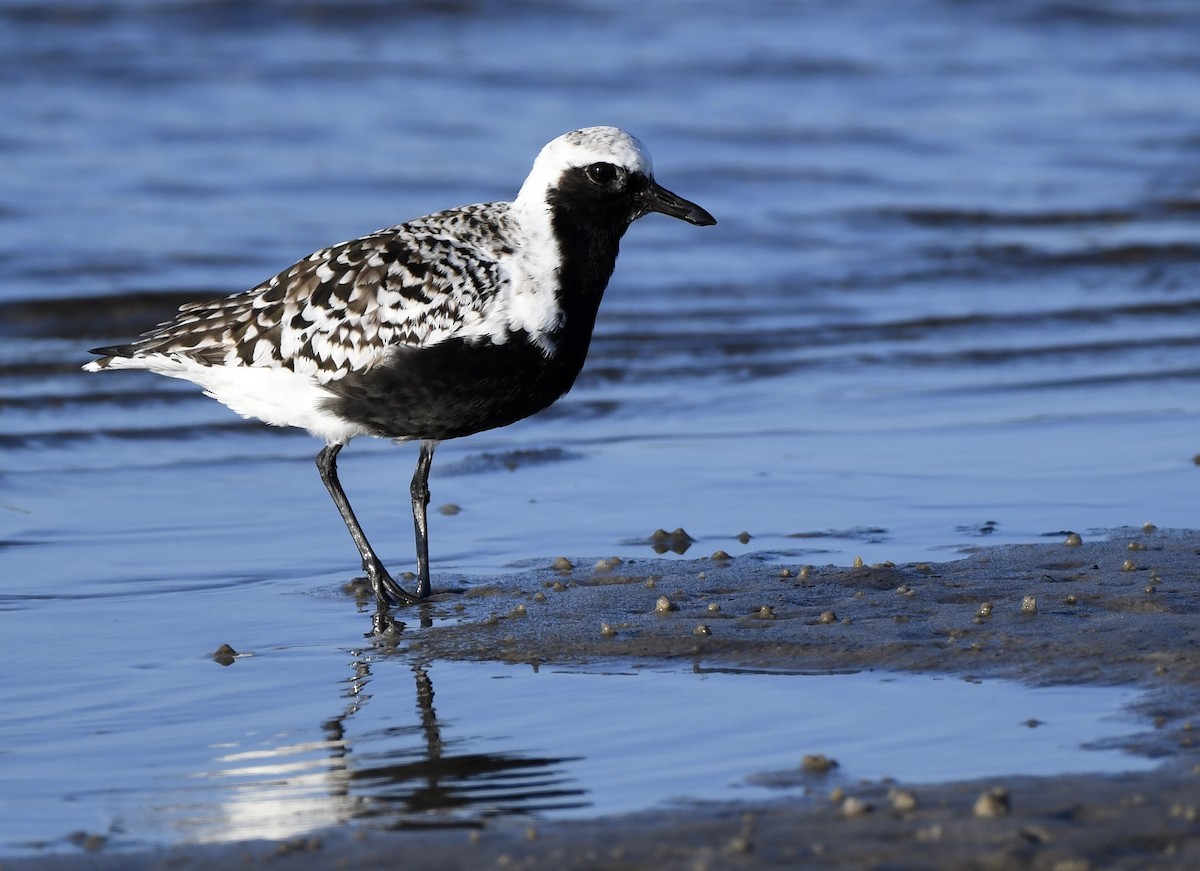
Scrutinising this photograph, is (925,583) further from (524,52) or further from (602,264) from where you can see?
(524,52)

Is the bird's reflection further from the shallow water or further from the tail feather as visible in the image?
A: the tail feather

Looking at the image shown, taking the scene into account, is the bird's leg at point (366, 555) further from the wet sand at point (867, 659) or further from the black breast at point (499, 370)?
the black breast at point (499, 370)

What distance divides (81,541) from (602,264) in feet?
9.97

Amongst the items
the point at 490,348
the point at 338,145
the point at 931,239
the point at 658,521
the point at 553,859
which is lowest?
the point at 553,859

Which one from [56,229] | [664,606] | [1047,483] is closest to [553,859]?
[664,606]

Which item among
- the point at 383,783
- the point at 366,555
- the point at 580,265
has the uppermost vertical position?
the point at 580,265

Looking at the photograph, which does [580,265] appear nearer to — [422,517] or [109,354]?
[422,517]

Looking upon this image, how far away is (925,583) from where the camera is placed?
731 cm

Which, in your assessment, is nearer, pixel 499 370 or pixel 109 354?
pixel 499 370

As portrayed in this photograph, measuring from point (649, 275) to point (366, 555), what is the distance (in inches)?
326

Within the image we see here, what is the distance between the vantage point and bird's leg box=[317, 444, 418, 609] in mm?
7559

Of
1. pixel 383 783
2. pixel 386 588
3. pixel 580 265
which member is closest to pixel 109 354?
pixel 386 588

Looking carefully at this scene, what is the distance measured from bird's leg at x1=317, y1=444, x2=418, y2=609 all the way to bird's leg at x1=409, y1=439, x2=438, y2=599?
3.5 inches

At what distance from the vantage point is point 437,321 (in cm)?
740
